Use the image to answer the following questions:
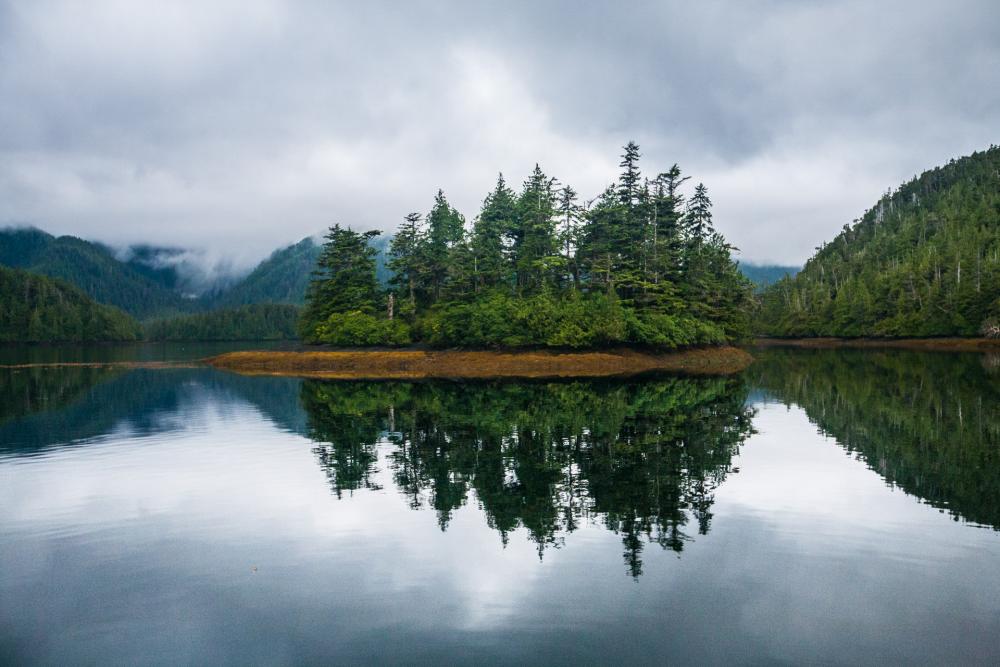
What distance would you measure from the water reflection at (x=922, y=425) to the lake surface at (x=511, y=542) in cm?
23

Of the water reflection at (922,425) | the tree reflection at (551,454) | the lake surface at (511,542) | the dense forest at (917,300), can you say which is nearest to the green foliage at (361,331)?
the tree reflection at (551,454)

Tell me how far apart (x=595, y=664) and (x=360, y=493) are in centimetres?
1258

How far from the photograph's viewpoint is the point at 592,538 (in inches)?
628

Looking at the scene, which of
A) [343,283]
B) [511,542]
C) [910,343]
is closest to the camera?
[511,542]

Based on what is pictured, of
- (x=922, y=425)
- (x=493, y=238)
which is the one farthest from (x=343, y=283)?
(x=922, y=425)

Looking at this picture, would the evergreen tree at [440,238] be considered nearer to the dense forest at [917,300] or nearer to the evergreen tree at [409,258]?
the evergreen tree at [409,258]

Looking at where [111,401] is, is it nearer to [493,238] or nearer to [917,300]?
[493,238]

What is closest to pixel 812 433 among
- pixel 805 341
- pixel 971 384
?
pixel 971 384

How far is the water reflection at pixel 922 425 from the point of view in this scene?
20031 mm

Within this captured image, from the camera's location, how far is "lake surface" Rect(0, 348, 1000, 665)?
1092 centimetres

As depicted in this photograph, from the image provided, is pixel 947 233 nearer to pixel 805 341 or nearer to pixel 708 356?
pixel 805 341

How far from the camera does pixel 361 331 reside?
92625 millimetres

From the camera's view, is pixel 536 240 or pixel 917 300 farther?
pixel 917 300

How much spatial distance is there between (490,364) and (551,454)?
2011 inches
